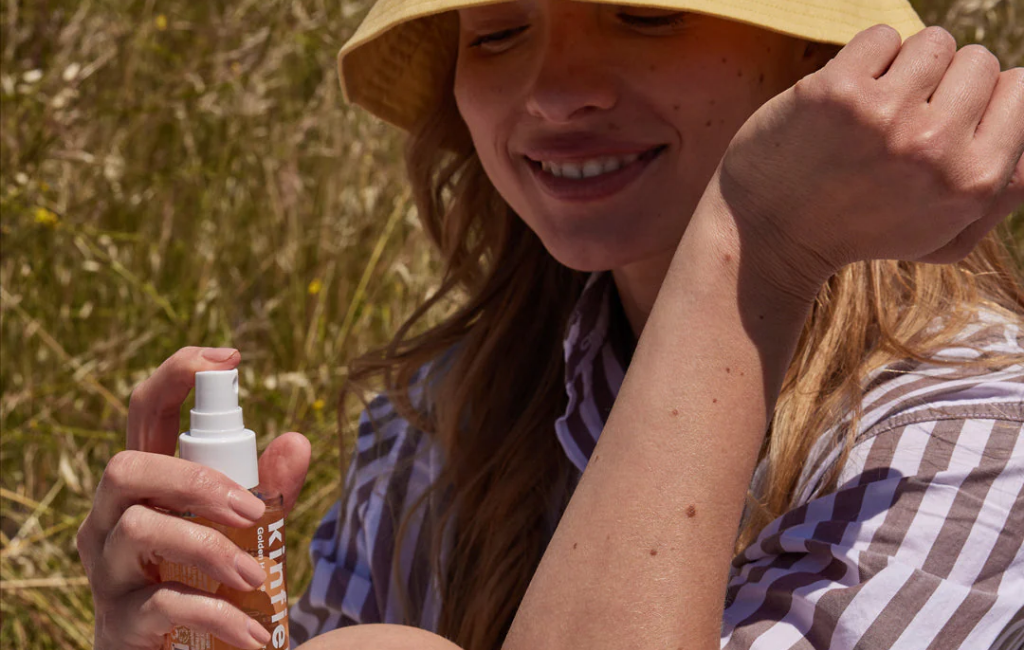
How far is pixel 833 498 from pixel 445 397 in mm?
790

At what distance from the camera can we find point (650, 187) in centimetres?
146

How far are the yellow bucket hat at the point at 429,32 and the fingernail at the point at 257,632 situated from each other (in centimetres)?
71

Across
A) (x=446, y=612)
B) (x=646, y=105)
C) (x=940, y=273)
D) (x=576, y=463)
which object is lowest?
(x=446, y=612)

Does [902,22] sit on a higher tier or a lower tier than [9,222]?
higher

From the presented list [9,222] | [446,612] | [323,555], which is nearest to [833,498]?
[446,612]

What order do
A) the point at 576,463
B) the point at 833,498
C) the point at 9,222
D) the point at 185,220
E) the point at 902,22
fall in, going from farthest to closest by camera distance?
the point at 185,220 < the point at 9,222 < the point at 576,463 < the point at 902,22 < the point at 833,498

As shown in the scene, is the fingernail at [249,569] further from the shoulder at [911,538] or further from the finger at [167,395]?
the shoulder at [911,538]

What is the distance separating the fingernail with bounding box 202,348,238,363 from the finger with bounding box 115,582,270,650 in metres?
0.21

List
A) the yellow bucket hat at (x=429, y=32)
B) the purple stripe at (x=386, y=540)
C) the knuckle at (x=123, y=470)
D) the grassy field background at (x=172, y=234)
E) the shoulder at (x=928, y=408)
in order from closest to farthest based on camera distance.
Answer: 1. the knuckle at (x=123, y=470)
2. the shoulder at (x=928, y=408)
3. the yellow bucket hat at (x=429, y=32)
4. the purple stripe at (x=386, y=540)
5. the grassy field background at (x=172, y=234)

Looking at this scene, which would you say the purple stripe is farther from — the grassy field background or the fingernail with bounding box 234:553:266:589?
the fingernail with bounding box 234:553:266:589

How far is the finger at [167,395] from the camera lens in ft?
3.71

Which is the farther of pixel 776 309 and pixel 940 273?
pixel 940 273

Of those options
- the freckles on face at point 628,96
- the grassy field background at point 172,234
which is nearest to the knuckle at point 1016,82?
the freckles on face at point 628,96

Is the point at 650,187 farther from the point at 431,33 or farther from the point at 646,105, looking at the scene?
the point at 431,33
